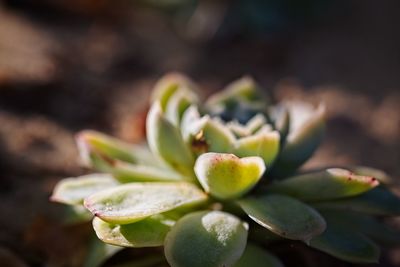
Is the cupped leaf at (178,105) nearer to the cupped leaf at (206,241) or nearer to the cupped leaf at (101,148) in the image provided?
the cupped leaf at (101,148)

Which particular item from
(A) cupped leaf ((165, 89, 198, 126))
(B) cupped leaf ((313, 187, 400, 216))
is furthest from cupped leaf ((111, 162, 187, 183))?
(B) cupped leaf ((313, 187, 400, 216))

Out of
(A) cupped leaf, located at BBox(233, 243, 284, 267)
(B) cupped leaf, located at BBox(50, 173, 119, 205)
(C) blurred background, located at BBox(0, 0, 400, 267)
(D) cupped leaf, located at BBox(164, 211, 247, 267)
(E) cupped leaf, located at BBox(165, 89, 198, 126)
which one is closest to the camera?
(D) cupped leaf, located at BBox(164, 211, 247, 267)

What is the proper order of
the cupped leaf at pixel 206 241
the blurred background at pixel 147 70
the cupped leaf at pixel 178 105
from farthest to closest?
the blurred background at pixel 147 70 → the cupped leaf at pixel 178 105 → the cupped leaf at pixel 206 241

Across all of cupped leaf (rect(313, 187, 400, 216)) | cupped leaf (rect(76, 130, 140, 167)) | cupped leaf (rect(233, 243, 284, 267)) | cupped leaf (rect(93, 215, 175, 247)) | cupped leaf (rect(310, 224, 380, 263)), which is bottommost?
cupped leaf (rect(233, 243, 284, 267))

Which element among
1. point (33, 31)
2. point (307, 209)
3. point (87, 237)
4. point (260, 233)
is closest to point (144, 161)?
point (87, 237)

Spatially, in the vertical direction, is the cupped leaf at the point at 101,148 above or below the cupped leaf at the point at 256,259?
above

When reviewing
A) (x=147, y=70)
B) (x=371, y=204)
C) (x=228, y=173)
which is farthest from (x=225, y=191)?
(x=147, y=70)

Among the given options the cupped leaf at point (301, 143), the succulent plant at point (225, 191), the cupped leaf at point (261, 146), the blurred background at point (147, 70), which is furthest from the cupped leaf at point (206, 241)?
the blurred background at point (147, 70)

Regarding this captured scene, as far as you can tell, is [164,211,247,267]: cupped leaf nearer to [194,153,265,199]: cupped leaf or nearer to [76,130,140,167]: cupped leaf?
[194,153,265,199]: cupped leaf
